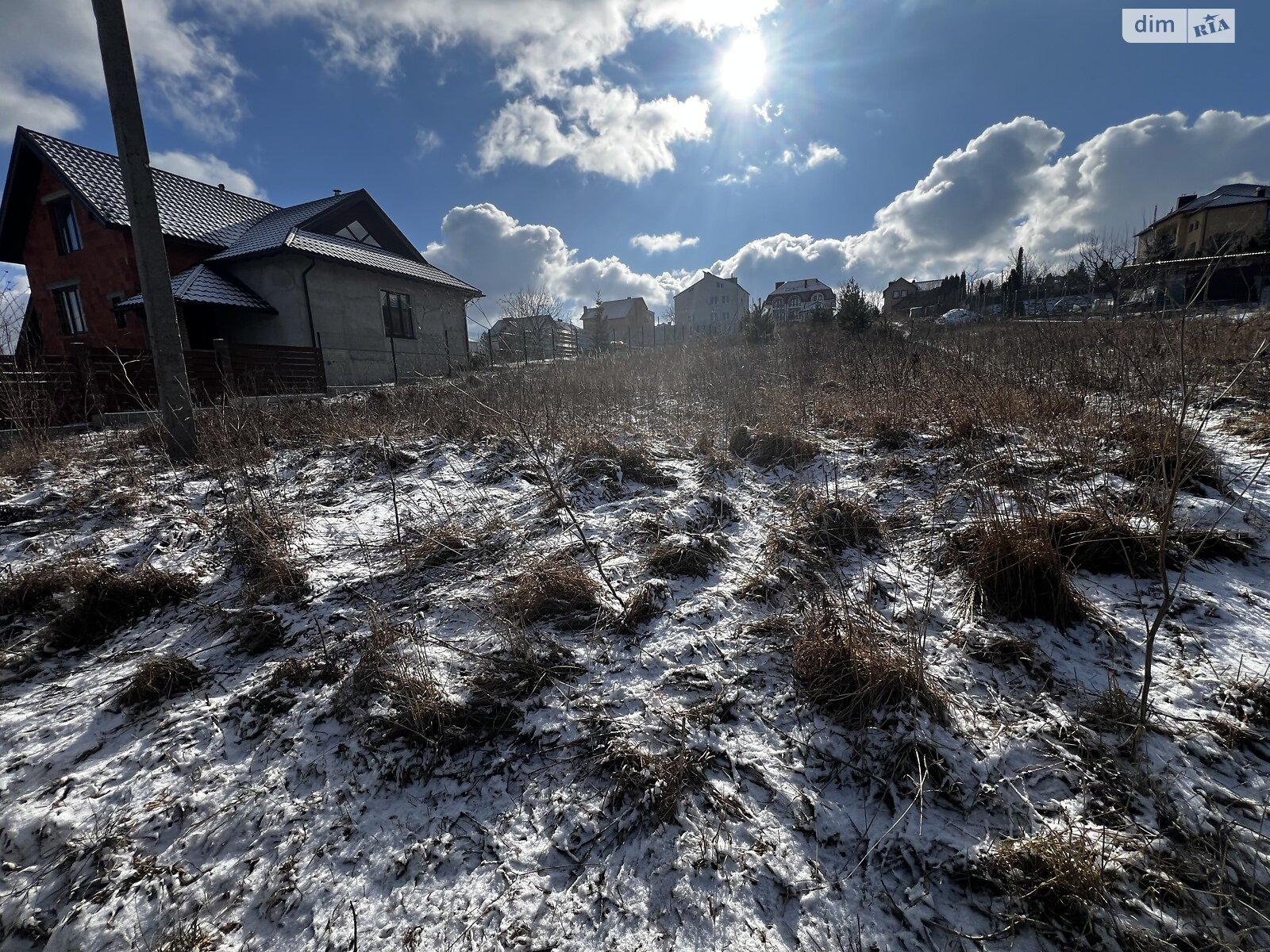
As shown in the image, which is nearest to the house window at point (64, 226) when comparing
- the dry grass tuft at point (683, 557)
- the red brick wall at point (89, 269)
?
the red brick wall at point (89, 269)

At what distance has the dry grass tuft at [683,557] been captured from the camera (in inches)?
113

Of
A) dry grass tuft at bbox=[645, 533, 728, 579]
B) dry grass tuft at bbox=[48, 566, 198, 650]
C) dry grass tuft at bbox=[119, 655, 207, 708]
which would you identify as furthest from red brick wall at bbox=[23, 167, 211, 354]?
dry grass tuft at bbox=[645, 533, 728, 579]

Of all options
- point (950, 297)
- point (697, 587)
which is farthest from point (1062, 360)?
point (950, 297)

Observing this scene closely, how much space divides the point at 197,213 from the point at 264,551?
19333 millimetres

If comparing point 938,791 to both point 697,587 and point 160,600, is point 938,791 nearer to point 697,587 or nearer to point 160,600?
point 697,587

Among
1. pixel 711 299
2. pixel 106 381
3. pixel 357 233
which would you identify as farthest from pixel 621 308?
pixel 106 381

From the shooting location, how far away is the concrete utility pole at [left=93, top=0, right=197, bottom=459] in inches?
170

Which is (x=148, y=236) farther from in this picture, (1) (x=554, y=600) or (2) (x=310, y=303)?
(2) (x=310, y=303)

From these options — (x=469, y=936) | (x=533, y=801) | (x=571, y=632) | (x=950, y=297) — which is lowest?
(x=469, y=936)

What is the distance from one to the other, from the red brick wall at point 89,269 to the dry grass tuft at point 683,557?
702 inches

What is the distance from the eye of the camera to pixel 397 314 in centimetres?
1717

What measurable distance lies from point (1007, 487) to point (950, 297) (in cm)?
3608

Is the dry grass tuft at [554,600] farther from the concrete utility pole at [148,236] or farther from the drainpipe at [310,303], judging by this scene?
the drainpipe at [310,303]

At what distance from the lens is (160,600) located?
279 centimetres
